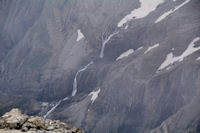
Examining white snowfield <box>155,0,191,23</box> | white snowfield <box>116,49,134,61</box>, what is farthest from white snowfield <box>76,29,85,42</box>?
white snowfield <box>155,0,191,23</box>

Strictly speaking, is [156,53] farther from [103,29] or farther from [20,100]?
[20,100]

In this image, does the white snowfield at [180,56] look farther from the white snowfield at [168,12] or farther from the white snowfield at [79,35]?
the white snowfield at [79,35]

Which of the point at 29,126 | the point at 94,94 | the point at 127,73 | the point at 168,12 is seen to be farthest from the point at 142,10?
the point at 29,126

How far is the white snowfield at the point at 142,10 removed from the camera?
565 feet

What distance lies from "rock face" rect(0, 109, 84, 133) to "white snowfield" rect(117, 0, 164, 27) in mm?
150818

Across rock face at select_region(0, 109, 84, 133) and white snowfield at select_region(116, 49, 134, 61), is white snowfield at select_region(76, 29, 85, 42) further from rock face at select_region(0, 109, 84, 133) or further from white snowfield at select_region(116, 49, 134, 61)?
rock face at select_region(0, 109, 84, 133)

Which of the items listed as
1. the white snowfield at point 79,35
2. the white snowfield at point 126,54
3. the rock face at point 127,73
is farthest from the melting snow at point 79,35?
the white snowfield at point 126,54

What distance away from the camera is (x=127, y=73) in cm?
14988

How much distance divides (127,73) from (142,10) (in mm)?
45440

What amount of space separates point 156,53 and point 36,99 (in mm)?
86441

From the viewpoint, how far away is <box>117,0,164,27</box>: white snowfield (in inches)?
6781

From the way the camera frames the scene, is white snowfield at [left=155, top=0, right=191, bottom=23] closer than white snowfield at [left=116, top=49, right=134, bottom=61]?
Yes

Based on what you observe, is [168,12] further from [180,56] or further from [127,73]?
[127,73]

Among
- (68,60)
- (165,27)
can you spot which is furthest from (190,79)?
(68,60)
